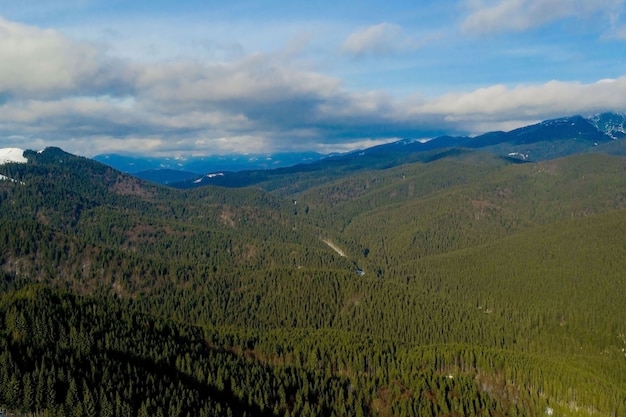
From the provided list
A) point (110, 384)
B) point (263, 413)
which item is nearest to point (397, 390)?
point (263, 413)

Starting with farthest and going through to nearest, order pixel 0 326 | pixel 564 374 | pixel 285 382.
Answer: pixel 564 374
pixel 285 382
pixel 0 326

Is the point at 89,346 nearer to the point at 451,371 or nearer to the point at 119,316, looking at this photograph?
the point at 119,316

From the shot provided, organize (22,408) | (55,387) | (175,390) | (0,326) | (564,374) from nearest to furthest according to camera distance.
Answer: (22,408)
(55,387)
(175,390)
(0,326)
(564,374)

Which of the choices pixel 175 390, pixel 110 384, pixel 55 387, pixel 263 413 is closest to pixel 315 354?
pixel 263 413

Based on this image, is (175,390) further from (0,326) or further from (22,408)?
(0,326)

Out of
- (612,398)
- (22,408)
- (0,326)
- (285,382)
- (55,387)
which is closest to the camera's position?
(22,408)

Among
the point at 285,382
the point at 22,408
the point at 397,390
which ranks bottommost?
the point at 397,390

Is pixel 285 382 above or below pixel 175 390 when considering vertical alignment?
below

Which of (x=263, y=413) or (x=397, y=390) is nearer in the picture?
(x=263, y=413)

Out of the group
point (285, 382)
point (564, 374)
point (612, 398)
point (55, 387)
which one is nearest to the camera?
point (55, 387)
